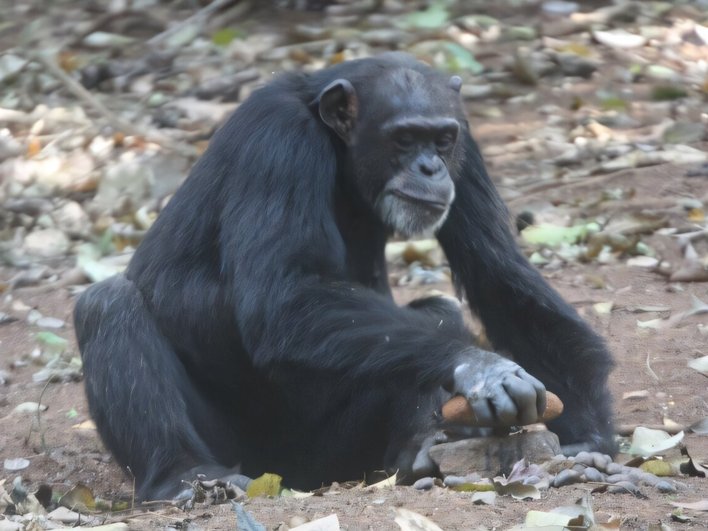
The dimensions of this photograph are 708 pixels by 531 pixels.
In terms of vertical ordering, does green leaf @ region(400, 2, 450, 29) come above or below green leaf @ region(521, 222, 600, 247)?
above

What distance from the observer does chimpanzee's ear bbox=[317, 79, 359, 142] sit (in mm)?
5871

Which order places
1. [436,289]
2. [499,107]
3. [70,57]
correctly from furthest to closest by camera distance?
[70,57] → [499,107] → [436,289]

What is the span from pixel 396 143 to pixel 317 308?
1.04 meters

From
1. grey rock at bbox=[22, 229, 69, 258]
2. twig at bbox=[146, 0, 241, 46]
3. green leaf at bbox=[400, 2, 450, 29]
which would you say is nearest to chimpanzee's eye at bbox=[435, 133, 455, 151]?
grey rock at bbox=[22, 229, 69, 258]

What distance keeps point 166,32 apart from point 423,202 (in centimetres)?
765

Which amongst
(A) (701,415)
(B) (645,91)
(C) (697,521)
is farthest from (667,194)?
(C) (697,521)

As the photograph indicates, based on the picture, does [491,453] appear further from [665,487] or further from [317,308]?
[317,308]

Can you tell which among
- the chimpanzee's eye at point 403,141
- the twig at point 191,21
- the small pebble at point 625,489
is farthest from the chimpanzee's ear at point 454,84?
the twig at point 191,21

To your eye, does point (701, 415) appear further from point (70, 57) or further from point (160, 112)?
point (70, 57)

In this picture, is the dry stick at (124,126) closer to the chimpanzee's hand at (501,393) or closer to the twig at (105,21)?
the twig at (105,21)

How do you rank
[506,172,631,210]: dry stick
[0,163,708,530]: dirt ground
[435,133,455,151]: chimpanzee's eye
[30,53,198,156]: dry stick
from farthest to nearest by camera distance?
[30,53,198,156]: dry stick < [506,172,631,210]: dry stick < [435,133,455,151]: chimpanzee's eye < [0,163,708,530]: dirt ground

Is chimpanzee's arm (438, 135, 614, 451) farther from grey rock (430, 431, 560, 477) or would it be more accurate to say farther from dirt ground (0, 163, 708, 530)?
grey rock (430, 431, 560, 477)

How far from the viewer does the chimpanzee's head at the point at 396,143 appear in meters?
5.83

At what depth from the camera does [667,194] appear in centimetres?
980
